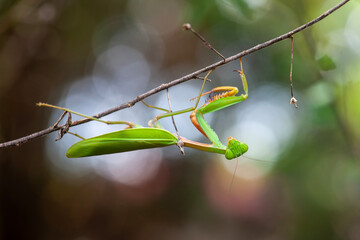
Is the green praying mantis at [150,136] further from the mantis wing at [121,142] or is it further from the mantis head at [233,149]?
the mantis head at [233,149]

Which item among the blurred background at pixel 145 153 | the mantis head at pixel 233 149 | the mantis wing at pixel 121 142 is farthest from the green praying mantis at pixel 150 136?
the blurred background at pixel 145 153

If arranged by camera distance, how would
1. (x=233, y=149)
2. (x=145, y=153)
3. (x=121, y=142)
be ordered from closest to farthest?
(x=121, y=142)
(x=233, y=149)
(x=145, y=153)

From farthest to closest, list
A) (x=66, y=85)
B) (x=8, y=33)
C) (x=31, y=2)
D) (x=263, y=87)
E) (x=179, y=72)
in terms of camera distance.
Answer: (x=179, y=72) < (x=66, y=85) < (x=263, y=87) < (x=8, y=33) < (x=31, y=2)

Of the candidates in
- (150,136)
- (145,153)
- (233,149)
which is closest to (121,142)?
(150,136)

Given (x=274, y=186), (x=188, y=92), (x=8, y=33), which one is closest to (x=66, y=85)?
(x=8, y=33)

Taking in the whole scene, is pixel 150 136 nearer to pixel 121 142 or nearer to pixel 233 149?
pixel 121 142

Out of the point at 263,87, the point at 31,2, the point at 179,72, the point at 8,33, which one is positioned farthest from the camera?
the point at 179,72

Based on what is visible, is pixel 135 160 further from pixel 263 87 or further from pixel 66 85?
pixel 263 87
